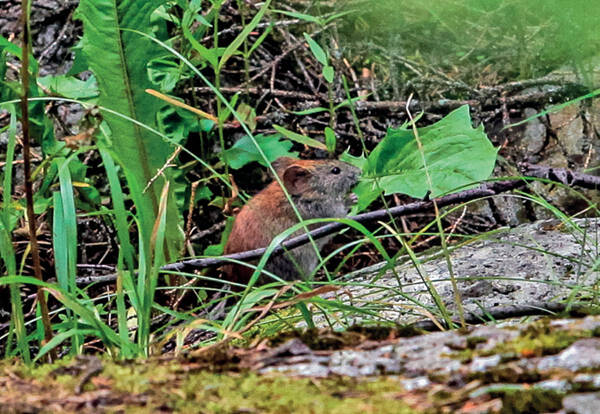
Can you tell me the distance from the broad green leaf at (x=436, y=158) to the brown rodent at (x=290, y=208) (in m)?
0.85

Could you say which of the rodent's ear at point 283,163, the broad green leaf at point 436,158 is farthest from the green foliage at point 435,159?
the rodent's ear at point 283,163

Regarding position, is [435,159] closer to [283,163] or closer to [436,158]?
[436,158]

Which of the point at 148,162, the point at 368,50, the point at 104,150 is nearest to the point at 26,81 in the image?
the point at 104,150

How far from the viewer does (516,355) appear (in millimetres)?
1392

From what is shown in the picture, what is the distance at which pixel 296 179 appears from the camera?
199 inches

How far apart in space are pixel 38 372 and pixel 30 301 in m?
2.68

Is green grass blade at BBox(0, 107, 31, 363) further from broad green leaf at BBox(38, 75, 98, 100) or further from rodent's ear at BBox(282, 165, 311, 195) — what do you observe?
rodent's ear at BBox(282, 165, 311, 195)

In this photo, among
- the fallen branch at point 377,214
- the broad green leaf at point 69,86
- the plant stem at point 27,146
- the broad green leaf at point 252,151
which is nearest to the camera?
the plant stem at point 27,146

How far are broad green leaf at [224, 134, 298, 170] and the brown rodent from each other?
25 centimetres

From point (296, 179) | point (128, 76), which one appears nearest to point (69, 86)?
point (128, 76)

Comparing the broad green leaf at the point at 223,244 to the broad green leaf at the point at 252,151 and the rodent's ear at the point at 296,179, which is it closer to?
the broad green leaf at the point at 252,151

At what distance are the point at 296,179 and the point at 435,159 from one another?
183cm

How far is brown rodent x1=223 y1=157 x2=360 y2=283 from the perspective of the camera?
13.9 ft

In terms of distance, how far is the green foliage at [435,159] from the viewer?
3.14 m
